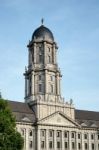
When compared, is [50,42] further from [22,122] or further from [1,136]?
[1,136]

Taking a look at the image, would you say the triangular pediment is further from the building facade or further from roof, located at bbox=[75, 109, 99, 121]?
roof, located at bbox=[75, 109, 99, 121]

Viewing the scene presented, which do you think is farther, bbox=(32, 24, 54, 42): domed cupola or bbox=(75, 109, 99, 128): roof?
bbox=(32, 24, 54, 42): domed cupola

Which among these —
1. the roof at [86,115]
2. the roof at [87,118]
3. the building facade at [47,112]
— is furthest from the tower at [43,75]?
the roof at [86,115]

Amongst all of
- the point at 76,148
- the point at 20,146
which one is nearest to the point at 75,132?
the point at 76,148

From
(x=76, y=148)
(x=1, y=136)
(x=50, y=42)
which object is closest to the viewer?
(x=1, y=136)

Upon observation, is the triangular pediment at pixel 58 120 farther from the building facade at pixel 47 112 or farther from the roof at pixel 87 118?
the roof at pixel 87 118

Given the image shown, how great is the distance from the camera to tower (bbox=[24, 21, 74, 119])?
337ft

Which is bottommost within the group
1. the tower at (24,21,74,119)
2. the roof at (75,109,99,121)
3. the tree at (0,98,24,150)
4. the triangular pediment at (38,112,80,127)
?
the tree at (0,98,24,150)

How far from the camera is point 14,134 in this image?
62.6 m

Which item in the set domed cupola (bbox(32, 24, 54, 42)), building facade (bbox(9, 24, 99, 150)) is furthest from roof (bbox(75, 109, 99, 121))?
domed cupola (bbox(32, 24, 54, 42))

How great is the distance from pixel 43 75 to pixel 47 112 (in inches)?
459

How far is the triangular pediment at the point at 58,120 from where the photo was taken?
100 m

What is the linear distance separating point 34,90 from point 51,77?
6.67 m

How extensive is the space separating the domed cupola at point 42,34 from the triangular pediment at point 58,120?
75.6 ft
